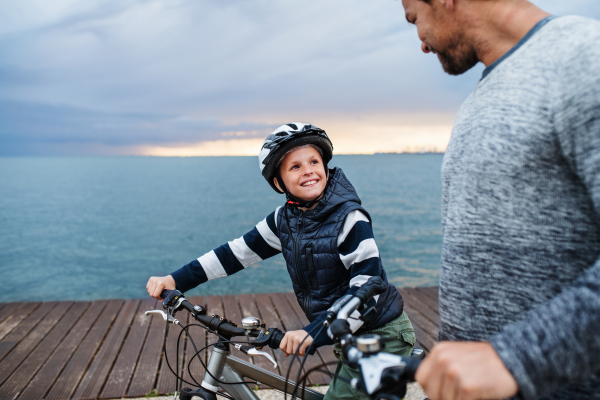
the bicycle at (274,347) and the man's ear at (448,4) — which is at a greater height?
the man's ear at (448,4)

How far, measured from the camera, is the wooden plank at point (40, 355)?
3613mm

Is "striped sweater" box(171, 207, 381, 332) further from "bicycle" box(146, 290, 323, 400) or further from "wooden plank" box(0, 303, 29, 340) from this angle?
"wooden plank" box(0, 303, 29, 340)

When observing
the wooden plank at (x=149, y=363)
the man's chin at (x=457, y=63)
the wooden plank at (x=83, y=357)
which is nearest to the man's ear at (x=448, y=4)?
the man's chin at (x=457, y=63)

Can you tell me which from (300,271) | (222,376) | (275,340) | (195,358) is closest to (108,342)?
(195,358)

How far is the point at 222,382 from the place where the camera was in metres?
2.04

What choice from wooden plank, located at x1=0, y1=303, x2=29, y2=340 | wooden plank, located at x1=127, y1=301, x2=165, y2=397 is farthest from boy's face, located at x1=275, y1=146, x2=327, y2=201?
wooden plank, located at x1=0, y1=303, x2=29, y2=340

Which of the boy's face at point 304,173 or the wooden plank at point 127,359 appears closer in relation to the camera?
the boy's face at point 304,173

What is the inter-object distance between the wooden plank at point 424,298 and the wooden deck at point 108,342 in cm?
1

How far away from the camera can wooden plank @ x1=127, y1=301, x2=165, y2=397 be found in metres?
3.61

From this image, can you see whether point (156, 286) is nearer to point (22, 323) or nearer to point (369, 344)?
point (369, 344)

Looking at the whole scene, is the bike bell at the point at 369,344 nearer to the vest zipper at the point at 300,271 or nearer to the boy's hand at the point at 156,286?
the vest zipper at the point at 300,271

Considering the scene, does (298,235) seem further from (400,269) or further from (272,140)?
(400,269)

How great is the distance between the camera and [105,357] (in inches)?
163

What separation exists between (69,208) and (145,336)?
41.0m
